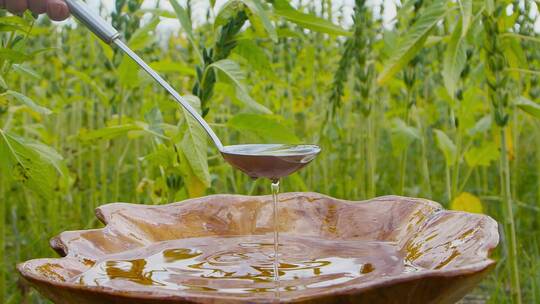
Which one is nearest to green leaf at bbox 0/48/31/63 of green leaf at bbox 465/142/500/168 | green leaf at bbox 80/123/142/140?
green leaf at bbox 80/123/142/140

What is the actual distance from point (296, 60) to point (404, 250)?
2014mm

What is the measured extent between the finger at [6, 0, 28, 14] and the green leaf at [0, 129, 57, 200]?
0.33 m

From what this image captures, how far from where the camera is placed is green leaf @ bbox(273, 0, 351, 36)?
1821 mm

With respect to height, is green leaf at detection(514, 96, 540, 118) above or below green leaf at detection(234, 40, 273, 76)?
below

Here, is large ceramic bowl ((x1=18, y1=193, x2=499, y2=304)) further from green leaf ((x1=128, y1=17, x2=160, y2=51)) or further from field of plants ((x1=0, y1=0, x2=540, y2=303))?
green leaf ((x1=128, y1=17, x2=160, y2=51))

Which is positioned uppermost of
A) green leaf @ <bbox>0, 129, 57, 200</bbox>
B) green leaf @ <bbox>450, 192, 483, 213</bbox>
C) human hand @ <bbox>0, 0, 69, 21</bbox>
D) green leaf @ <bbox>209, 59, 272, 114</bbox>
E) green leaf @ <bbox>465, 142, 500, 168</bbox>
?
human hand @ <bbox>0, 0, 69, 21</bbox>

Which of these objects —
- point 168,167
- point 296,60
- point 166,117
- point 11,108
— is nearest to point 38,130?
point 11,108

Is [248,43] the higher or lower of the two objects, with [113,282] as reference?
higher

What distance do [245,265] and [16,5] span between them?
26.1 inches

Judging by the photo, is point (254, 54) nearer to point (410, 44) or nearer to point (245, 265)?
point (410, 44)

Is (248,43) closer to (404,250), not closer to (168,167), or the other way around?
(168,167)

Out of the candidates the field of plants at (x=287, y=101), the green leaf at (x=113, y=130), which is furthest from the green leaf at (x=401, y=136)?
the green leaf at (x=113, y=130)

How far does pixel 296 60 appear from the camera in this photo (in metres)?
3.33

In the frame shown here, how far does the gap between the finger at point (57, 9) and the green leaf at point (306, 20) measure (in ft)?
1.91
